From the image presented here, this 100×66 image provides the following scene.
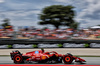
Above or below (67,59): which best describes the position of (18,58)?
above

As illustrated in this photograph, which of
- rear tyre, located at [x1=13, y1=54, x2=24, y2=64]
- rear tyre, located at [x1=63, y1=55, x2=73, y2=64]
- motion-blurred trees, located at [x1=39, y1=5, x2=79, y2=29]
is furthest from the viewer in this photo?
motion-blurred trees, located at [x1=39, y1=5, x2=79, y2=29]

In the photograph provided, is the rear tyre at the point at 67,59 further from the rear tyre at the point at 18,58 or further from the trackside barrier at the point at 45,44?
the trackside barrier at the point at 45,44

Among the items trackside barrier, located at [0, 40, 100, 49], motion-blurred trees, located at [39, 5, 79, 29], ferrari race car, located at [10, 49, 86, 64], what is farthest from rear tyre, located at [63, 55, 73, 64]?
motion-blurred trees, located at [39, 5, 79, 29]

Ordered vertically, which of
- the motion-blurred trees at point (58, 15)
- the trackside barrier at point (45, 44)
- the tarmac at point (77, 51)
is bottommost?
the tarmac at point (77, 51)

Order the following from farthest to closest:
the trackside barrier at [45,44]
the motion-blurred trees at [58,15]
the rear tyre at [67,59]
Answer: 1. the motion-blurred trees at [58,15]
2. the trackside barrier at [45,44]
3. the rear tyre at [67,59]

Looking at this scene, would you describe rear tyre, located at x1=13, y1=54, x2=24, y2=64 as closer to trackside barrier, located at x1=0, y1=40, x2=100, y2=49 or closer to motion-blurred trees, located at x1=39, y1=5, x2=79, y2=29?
trackside barrier, located at x1=0, y1=40, x2=100, y2=49

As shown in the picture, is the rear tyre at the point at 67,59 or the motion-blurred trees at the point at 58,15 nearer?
the rear tyre at the point at 67,59

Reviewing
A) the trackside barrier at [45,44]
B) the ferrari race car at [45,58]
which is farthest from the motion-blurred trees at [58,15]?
the ferrari race car at [45,58]

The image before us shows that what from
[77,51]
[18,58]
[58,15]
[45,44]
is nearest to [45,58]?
[18,58]

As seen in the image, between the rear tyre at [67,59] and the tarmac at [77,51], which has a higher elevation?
the rear tyre at [67,59]

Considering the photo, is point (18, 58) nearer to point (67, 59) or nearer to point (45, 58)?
point (45, 58)

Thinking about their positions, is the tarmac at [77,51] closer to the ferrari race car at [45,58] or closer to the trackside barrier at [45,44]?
the trackside barrier at [45,44]

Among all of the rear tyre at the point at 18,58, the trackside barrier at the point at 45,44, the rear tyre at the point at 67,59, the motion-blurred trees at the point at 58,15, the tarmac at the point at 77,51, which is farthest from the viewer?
the motion-blurred trees at the point at 58,15

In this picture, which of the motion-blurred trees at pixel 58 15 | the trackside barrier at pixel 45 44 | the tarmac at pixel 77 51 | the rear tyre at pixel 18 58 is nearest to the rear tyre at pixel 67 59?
the rear tyre at pixel 18 58
